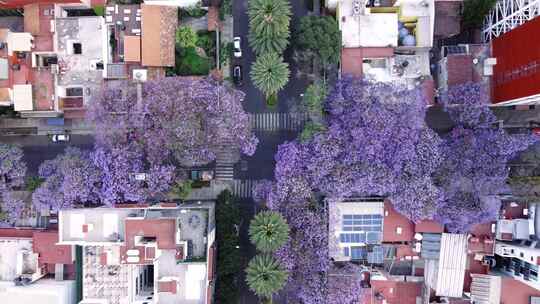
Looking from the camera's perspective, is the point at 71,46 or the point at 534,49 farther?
the point at 71,46

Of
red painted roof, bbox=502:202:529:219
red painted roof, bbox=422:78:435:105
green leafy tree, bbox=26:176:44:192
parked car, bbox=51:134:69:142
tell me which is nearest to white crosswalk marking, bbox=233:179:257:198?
parked car, bbox=51:134:69:142

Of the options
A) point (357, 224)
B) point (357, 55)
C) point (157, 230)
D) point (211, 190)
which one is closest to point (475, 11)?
point (357, 55)

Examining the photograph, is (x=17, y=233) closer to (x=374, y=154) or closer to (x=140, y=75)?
(x=140, y=75)

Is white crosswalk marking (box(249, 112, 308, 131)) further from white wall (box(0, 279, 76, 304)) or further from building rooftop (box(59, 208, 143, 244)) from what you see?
white wall (box(0, 279, 76, 304))

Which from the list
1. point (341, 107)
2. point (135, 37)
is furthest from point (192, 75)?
point (341, 107)

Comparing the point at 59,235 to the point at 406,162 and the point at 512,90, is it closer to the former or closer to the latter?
the point at 406,162

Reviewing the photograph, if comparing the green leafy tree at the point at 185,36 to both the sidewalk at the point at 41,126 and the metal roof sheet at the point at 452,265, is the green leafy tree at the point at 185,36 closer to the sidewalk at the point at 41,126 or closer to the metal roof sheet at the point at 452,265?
the sidewalk at the point at 41,126

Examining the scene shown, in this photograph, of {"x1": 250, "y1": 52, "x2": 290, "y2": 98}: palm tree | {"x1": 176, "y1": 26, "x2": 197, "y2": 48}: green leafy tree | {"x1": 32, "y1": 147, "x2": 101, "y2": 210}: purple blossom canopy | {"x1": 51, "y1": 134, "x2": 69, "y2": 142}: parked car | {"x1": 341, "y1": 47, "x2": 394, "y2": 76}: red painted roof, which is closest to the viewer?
{"x1": 250, "y1": 52, "x2": 290, "y2": 98}: palm tree
